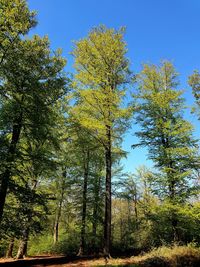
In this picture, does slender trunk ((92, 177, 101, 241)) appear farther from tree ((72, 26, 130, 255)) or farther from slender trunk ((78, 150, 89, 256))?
tree ((72, 26, 130, 255))

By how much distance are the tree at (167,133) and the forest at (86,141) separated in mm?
63

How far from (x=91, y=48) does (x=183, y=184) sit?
31.8 feet

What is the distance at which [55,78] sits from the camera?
12711 millimetres

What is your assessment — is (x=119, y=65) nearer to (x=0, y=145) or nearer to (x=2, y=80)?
(x=2, y=80)

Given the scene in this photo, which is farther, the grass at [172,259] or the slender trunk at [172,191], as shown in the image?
the slender trunk at [172,191]

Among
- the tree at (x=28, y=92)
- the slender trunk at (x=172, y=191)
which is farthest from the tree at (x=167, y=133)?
the tree at (x=28, y=92)

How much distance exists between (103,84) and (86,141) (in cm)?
355

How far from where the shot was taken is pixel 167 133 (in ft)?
53.5

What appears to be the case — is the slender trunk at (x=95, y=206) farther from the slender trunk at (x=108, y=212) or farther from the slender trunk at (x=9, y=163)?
the slender trunk at (x=9, y=163)

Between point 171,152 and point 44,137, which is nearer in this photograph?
point 44,137

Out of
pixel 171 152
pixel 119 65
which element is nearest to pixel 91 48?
pixel 119 65

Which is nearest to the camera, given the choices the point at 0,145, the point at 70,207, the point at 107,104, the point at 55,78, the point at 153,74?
the point at 0,145

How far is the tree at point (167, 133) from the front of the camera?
1531cm

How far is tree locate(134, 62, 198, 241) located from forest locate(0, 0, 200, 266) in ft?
0.21
